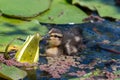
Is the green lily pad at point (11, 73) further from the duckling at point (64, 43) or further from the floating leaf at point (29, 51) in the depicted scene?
the duckling at point (64, 43)

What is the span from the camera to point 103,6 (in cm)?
421

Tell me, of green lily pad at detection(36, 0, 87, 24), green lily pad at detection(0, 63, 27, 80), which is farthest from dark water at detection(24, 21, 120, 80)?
green lily pad at detection(0, 63, 27, 80)

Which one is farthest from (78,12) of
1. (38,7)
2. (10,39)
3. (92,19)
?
(10,39)

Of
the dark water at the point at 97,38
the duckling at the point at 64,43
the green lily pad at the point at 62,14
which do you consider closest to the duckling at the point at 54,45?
the duckling at the point at 64,43

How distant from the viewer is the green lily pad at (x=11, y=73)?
2.74 meters

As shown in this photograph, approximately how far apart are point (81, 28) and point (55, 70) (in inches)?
37.4

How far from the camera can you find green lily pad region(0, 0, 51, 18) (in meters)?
3.86

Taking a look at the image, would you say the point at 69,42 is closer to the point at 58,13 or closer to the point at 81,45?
the point at 81,45

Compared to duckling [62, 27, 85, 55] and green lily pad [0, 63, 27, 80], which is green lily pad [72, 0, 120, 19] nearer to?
duckling [62, 27, 85, 55]

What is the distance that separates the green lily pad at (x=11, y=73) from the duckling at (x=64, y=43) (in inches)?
22.2

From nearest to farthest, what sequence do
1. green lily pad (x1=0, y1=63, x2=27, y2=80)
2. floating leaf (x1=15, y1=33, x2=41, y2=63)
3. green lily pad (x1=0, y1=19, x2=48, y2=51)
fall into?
green lily pad (x1=0, y1=63, x2=27, y2=80), floating leaf (x1=15, y1=33, x2=41, y2=63), green lily pad (x1=0, y1=19, x2=48, y2=51)

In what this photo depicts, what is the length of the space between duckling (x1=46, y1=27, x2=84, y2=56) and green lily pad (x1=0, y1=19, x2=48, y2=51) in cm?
14

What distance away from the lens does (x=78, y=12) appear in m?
4.16

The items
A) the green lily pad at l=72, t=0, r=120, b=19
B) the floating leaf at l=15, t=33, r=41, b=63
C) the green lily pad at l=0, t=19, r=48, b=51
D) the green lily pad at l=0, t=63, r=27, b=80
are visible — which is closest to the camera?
the green lily pad at l=0, t=63, r=27, b=80
